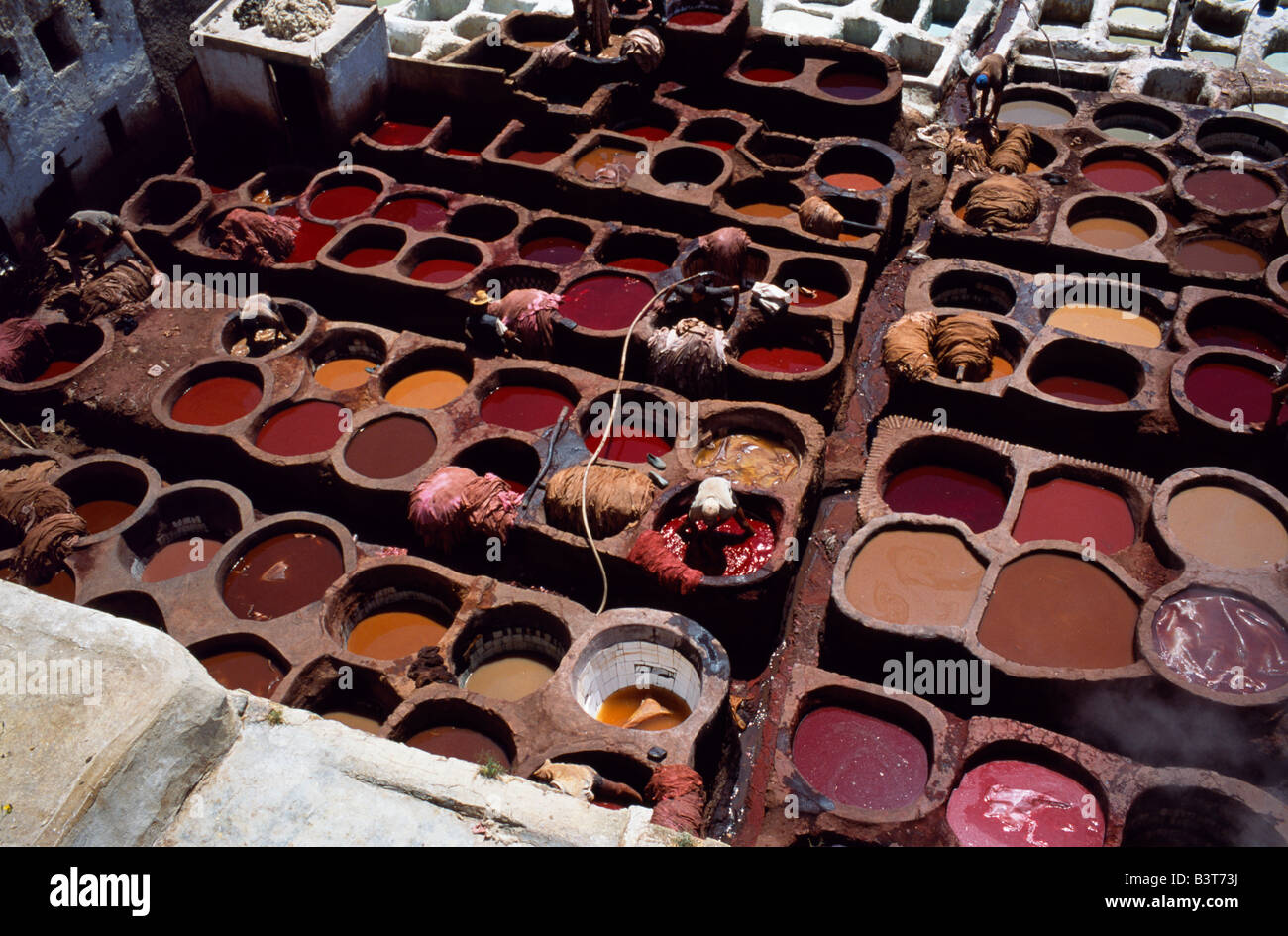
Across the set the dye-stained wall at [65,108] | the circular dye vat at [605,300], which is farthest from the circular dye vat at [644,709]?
the dye-stained wall at [65,108]

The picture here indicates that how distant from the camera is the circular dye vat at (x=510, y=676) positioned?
1025 cm

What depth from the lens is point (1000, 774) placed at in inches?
356

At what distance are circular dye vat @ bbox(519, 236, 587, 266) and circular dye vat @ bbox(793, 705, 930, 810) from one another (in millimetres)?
8032

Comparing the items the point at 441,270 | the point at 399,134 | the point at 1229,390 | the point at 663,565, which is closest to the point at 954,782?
the point at 663,565

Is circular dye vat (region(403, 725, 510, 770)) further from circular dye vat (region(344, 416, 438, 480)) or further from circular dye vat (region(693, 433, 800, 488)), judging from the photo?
circular dye vat (region(693, 433, 800, 488))

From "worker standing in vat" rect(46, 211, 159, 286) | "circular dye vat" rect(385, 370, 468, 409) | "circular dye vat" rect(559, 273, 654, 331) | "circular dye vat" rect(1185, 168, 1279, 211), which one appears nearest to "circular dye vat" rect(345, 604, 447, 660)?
"circular dye vat" rect(385, 370, 468, 409)

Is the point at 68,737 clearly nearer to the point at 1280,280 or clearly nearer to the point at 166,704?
the point at 166,704

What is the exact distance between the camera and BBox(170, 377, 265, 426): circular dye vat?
1283cm

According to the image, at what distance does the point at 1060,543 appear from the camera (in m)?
10.4

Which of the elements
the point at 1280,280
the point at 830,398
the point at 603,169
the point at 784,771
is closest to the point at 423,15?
the point at 603,169

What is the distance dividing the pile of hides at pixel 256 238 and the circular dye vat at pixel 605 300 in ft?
14.3

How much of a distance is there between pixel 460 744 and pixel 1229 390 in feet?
31.3

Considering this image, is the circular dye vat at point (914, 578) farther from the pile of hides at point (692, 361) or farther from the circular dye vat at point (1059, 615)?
the pile of hides at point (692, 361)

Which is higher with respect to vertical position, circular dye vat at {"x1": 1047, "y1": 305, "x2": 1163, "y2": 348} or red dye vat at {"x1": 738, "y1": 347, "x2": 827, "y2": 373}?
circular dye vat at {"x1": 1047, "y1": 305, "x2": 1163, "y2": 348}
